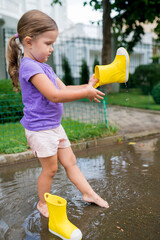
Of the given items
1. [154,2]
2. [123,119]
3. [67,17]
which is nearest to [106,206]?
[123,119]

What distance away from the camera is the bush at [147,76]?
40.0ft

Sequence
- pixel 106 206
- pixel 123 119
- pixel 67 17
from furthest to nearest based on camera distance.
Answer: pixel 67 17
pixel 123 119
pixel 106 206

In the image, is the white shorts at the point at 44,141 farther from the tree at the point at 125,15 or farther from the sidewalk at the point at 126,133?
the tree at the point at 125,15

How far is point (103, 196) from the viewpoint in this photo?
2279mm

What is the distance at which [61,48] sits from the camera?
1450cm

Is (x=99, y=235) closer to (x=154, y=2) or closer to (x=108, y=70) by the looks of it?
(x=108, y=70)

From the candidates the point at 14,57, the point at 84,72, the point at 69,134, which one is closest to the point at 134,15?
the point at 84,72

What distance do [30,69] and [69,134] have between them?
2.61m

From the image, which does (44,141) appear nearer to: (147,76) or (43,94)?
(43,94)

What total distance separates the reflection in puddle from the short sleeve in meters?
1.14

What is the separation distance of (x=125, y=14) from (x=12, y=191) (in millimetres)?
9281

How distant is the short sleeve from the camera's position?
1.64 meters

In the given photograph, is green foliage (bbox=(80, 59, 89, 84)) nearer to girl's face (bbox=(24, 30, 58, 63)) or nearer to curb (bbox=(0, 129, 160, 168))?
curb (bbox=(0, 129, 160, 168))

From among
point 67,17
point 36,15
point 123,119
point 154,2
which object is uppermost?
point 67,17
